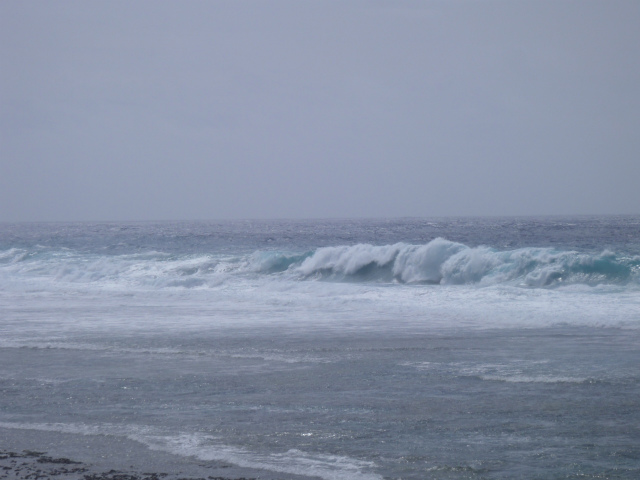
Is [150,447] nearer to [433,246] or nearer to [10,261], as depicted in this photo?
[433,246]

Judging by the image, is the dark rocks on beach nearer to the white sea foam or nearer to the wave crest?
the white sea foam

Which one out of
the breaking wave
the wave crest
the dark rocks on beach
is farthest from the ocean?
the breaking wave

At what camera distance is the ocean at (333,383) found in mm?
6277

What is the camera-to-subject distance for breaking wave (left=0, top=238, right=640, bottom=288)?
2306cm

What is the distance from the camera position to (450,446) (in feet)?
21.3

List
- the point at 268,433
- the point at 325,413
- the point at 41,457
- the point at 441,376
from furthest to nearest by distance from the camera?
the point at 441,376 → the point at 325,413 → the point at 268,433 → the point at 41,457

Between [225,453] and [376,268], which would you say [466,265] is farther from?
[225,453]

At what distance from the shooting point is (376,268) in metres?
26.8

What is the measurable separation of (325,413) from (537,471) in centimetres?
239

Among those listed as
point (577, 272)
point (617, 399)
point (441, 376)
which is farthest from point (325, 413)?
point (577, 272)

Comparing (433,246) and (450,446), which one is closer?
(450,446)

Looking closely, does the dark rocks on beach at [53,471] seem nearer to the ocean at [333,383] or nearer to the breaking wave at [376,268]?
the ocean at [333,383]

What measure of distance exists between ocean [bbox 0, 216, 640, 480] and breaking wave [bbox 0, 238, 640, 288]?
3960 millimetres

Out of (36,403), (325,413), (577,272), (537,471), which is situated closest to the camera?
(537,471)
